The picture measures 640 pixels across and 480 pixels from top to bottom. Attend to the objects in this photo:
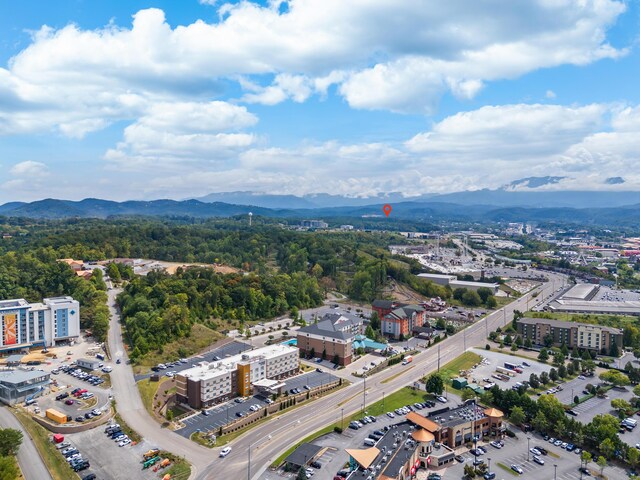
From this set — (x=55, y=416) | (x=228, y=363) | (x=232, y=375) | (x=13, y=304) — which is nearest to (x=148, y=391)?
(x=228, y=363)

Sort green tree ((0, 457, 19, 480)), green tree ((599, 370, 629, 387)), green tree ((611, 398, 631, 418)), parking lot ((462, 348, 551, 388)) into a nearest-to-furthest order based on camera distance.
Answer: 1. green tree ((0, 457, 19, 480))
2. green tree ((611, 398, 631, 418))
3. green tree ((599, 370, 629, 387))
4. parking lot ((462, 348, 551, 388))

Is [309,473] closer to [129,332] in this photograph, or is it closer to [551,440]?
[551,440]

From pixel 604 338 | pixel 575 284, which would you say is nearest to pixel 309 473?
pixel 604 338

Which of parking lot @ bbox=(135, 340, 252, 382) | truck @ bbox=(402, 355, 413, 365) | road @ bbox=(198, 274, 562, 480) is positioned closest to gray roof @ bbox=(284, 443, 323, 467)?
road @ bbox=(198, 274, 562, 480)

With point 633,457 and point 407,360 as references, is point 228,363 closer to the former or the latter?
point 407,360

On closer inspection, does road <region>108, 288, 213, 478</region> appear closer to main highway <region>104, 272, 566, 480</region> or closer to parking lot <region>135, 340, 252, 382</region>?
main highway <region>104, 272, 566, 480</region>
